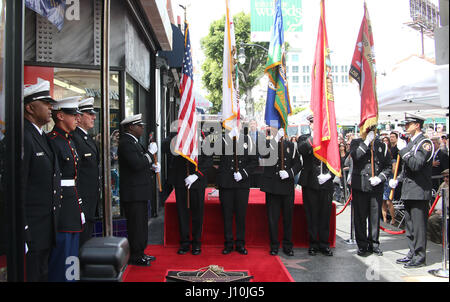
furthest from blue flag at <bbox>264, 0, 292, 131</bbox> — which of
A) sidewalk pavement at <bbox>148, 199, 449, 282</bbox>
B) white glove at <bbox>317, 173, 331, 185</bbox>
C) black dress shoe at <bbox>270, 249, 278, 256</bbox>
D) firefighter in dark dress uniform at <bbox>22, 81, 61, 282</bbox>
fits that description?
firefighter in dark dress uniform at <bbox>22, 81, 61, 282</bbox>

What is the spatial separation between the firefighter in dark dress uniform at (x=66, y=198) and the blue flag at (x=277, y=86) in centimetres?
316

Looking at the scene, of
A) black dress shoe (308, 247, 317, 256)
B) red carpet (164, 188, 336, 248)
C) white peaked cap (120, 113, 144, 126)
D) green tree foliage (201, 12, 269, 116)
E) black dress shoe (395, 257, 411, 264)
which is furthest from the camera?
green tree foliage (201, 12, 269, 116)

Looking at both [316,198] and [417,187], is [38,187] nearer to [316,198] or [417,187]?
[316,198]

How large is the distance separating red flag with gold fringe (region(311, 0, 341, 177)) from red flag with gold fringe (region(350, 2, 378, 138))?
0.50 m

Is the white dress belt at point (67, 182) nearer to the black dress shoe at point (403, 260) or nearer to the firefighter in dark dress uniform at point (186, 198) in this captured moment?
the firefighter in dark dress uniform at point (186, 198)

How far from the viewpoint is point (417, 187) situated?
518 cm

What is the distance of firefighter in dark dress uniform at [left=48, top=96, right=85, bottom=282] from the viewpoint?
3639mm

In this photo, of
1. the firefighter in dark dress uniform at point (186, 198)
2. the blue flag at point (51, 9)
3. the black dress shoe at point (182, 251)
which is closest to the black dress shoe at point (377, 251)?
the firefighter in dark dress uniform at point (186, 198)

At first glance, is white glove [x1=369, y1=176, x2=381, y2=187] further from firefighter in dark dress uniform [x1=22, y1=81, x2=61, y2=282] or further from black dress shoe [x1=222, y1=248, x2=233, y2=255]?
firefighter in dark dress uniform [x1=22, y1=81, x2=61, y2=282]

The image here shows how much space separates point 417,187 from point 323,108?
5.76 feet

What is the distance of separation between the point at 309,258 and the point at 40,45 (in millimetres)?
5122

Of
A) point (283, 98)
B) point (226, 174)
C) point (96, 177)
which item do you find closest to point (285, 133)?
point (283, 98)

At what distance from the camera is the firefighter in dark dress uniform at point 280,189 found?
570 centimetres
